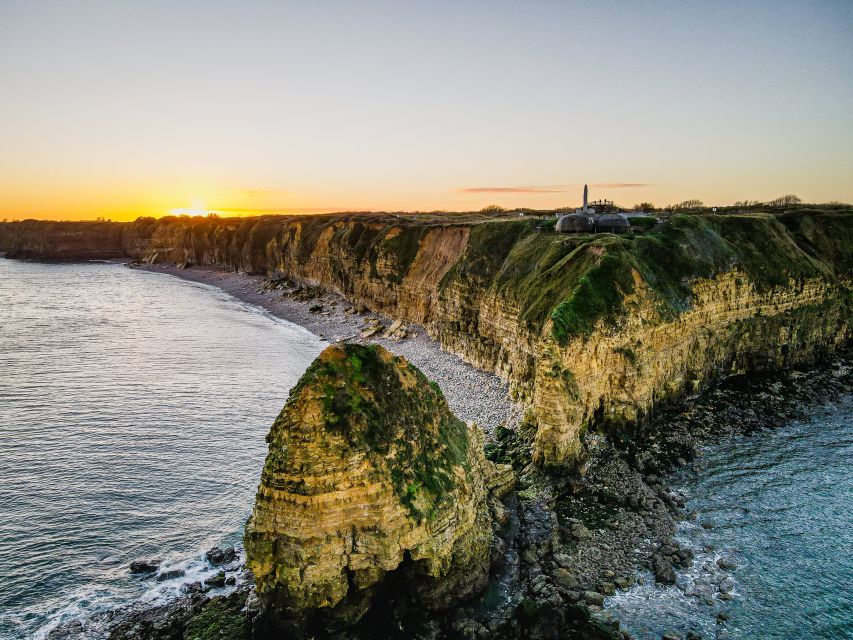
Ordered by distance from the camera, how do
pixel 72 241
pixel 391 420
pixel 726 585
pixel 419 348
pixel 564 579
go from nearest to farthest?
pixel 391 420, pixel 564 579, pixel 726 585, pixel 419 348, pixel 72 241

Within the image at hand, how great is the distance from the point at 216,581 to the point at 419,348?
32737 mm

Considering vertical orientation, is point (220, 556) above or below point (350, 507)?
below

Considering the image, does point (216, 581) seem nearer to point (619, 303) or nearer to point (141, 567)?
point (141, 567)

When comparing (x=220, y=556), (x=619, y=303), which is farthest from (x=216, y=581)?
(x=619, y=303)

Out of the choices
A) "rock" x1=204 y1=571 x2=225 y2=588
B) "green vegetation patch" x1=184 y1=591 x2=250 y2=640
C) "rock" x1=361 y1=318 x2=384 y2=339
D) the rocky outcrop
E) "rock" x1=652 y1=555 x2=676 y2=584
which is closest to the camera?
the rocky outcrop

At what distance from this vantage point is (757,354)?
1597 inches

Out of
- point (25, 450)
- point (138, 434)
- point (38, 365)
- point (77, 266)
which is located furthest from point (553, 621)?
point (77, 266)

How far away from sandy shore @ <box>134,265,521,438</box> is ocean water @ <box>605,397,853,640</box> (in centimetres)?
1193

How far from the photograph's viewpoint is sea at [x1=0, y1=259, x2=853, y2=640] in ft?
61.5

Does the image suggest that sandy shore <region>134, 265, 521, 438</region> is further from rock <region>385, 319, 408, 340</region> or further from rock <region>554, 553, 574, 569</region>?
rock <region>554, 553, 574, 569</region>

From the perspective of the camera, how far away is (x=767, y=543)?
2205 cm

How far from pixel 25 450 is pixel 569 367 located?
3194 cm

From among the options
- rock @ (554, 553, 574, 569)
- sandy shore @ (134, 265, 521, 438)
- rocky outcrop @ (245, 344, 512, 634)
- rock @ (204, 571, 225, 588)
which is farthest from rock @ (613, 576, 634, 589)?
rock @ (204, 571, 225, 588)

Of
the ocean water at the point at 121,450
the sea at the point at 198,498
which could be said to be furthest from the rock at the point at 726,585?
the ocean water at the point at 121,450
